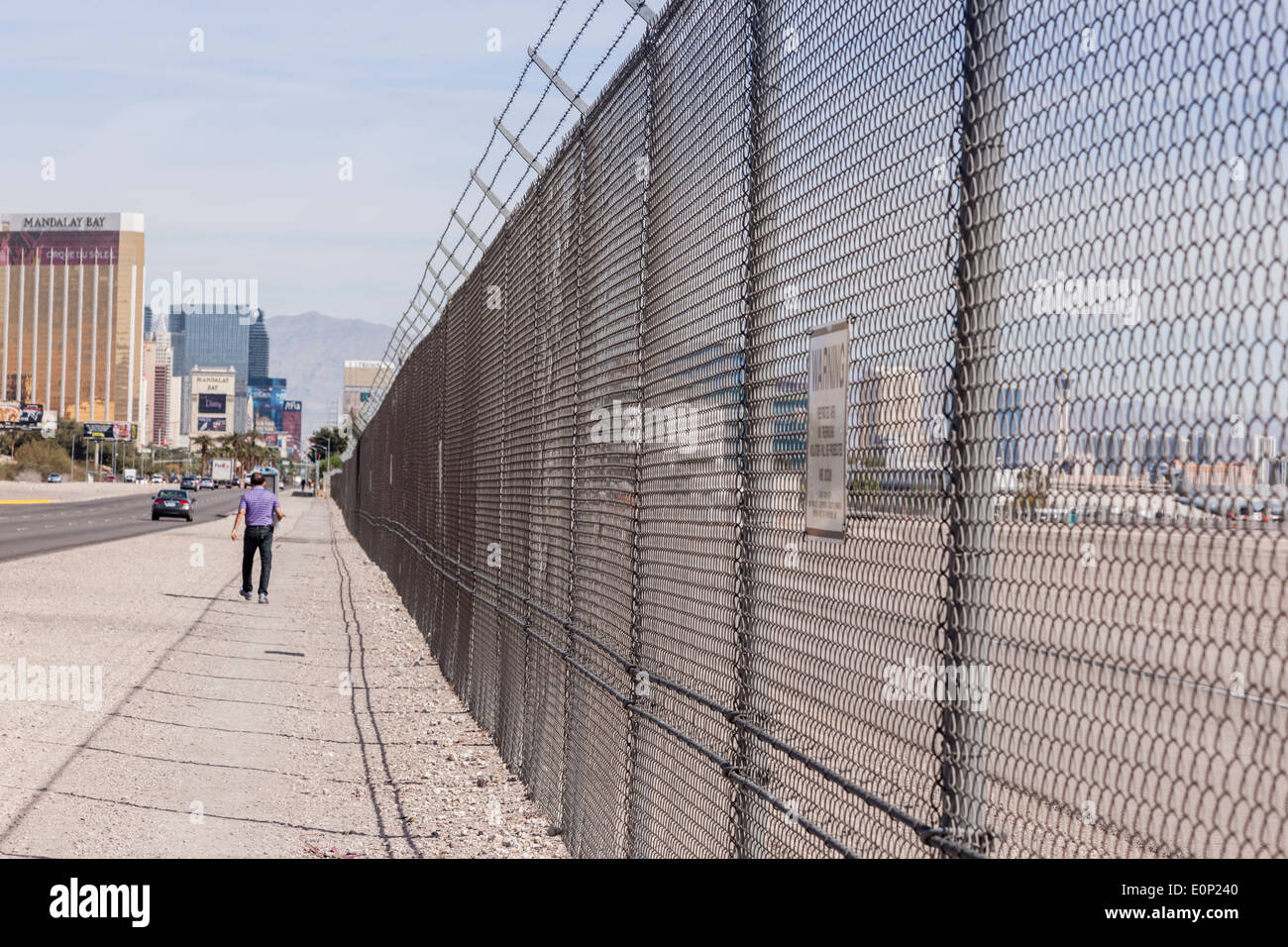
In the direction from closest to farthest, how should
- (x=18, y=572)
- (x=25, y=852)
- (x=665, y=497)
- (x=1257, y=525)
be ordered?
1. (x=1257, y=525)
2. (x=665, y=497)
3. (x=25, y=852)
4. (x=18, y=572)

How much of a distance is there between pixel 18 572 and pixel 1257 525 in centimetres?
2146

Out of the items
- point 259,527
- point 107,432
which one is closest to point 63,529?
point 259,527

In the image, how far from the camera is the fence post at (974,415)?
97.7 inches

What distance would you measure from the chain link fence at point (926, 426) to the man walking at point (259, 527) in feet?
40.7

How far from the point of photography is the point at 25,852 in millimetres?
5559

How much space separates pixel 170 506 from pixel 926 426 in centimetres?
5437

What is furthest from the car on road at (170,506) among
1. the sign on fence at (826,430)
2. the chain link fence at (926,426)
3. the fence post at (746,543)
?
the sign on fence at (826,430)

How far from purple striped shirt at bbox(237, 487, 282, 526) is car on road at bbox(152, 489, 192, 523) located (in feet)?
119

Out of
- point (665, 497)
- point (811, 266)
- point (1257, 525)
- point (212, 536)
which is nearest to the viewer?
point (1257, 525)

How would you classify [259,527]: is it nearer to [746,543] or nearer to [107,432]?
[746,543]

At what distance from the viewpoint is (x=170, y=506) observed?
177 feet

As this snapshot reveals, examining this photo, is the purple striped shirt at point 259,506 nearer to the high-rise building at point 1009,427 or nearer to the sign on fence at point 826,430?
the sign on fence at point 826,430

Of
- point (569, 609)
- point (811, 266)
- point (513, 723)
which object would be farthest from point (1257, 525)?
point (513, 723)
